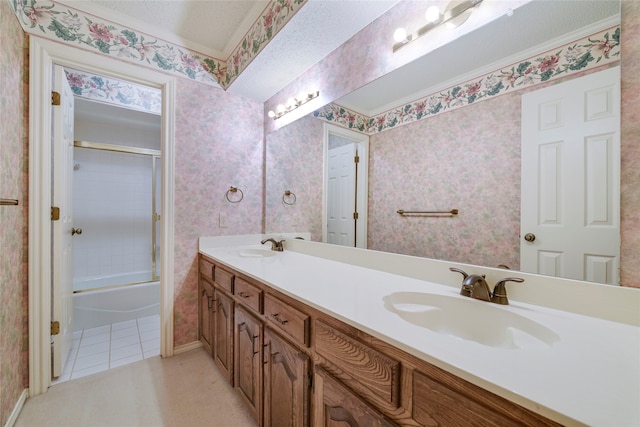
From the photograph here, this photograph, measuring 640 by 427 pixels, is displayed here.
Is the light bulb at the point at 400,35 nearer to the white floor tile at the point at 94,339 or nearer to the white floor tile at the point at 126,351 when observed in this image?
the white floor tile at the point at 126,351

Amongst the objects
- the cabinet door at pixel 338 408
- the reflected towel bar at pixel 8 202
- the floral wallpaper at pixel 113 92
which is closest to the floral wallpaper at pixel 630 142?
the cabinet door at pixel 338 408

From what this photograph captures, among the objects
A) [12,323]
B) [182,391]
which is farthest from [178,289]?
[12,323]

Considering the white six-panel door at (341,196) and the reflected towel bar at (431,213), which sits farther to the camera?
the white six-panel door at (341,196)

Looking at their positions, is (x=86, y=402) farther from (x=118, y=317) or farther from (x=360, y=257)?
(x=360, y=257)

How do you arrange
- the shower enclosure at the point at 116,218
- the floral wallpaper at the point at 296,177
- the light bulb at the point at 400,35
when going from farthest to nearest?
the shower enclosure at the point at 116,218
the floral wallpaper at the point at 296,177
the light bulb at the point at 400,35

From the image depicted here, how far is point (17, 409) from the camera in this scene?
137 centimetres

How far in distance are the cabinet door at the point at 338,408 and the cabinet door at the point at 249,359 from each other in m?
0.43

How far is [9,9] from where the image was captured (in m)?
1.29

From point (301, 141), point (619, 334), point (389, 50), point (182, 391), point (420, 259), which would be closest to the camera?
point (619, 334)

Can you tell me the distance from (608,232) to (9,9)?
2643 millimetres

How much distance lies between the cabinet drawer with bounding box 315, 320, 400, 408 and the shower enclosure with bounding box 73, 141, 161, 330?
267cm

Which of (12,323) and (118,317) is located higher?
(12,323)

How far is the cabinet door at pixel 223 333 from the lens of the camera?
4.88 ft

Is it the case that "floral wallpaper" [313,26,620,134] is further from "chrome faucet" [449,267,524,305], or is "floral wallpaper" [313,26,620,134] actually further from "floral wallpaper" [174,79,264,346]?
"floral wallpaper" [174,79,264,346]
